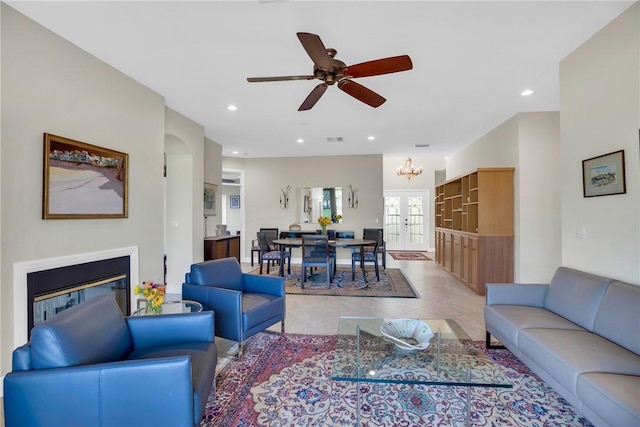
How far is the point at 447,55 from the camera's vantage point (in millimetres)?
2715

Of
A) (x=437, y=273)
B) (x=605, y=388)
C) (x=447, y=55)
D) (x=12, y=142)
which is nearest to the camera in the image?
(x=605, y=388)

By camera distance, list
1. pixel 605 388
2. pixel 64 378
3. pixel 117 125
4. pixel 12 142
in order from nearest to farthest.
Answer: pixel 64 378 → pixel 605 388 → pixel 12 142 → pixel 117 125

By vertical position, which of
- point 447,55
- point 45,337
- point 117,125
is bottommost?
point 45,337

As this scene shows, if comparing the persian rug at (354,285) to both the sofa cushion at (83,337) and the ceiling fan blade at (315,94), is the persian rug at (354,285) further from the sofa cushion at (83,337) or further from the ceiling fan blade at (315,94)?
the sofa cushion at (83,337)

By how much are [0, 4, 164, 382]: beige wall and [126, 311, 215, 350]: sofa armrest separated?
1.07 metres

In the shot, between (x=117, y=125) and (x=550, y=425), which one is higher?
(x=117, y=125)

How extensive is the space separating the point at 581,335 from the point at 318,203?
594cm

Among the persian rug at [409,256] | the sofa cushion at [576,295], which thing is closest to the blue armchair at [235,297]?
the sofa cushion at [576,295]

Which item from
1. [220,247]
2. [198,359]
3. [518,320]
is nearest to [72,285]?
[198,359]

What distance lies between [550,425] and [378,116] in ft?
12.7

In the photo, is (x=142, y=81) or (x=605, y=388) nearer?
(x=605, y=388)

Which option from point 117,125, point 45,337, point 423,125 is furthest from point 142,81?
point 423,125

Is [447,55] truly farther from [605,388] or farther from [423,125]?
[605,388]

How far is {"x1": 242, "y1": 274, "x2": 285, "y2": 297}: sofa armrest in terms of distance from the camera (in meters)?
3.05
